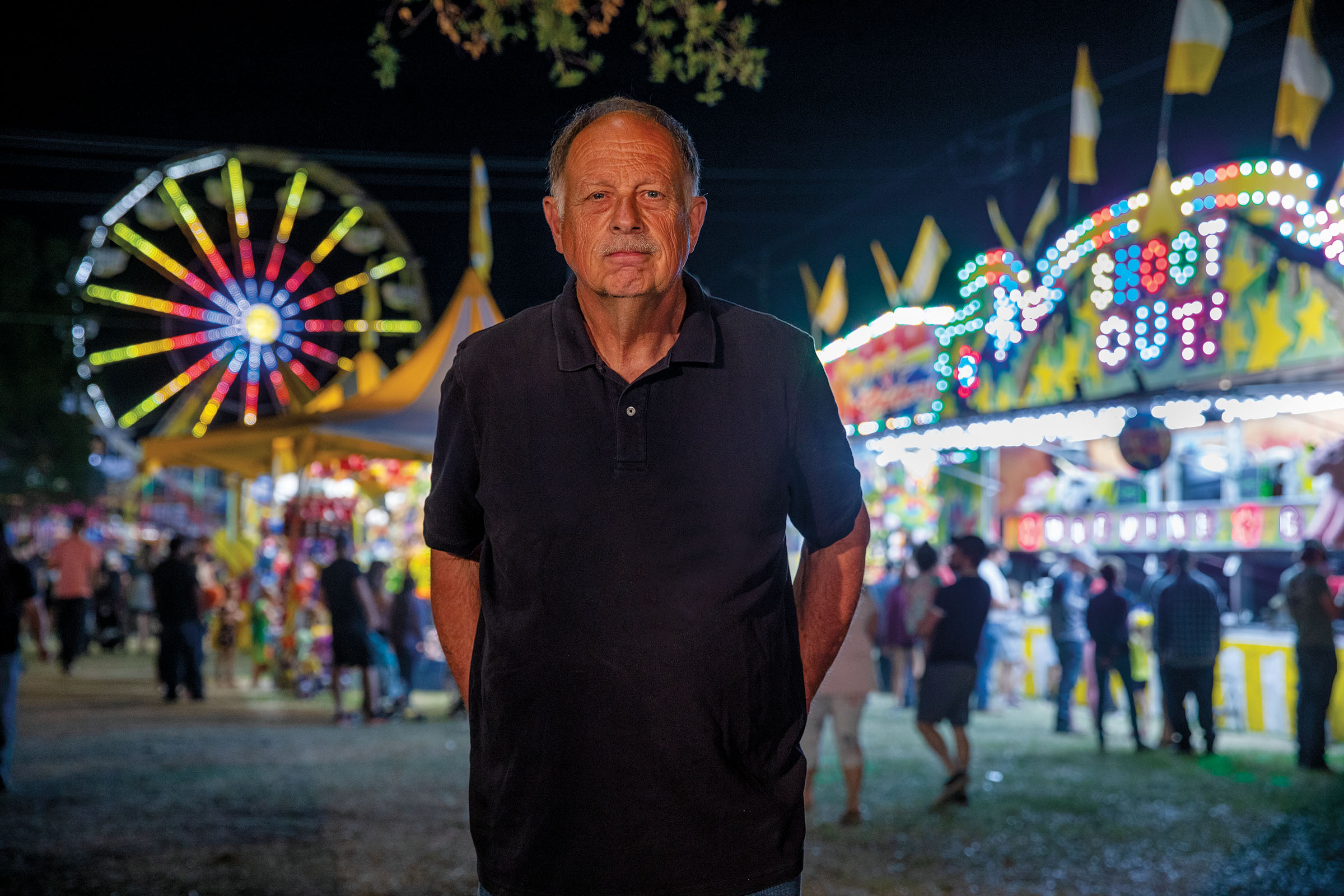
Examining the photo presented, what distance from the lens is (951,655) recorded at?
878 cm

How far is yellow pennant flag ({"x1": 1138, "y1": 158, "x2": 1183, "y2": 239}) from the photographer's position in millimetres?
10836

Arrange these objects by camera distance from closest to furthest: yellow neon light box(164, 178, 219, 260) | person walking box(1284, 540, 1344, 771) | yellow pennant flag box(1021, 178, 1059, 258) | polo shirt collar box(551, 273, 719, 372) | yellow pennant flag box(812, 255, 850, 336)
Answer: polo shirt collar box(551, 273, 719, 372), person walking box(1284, 540, 1344, 771), yellow pennant flag box(1021, 178, 1059, 258), yellow pennant flag box(812, 255, 850, 336), yellow neon light box(164, 178, 219, 260)

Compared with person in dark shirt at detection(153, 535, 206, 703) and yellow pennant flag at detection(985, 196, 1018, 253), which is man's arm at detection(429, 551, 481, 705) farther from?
yellow pennant flag at detection(985, 196, 1018, 253)

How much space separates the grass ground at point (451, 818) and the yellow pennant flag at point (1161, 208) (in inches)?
184

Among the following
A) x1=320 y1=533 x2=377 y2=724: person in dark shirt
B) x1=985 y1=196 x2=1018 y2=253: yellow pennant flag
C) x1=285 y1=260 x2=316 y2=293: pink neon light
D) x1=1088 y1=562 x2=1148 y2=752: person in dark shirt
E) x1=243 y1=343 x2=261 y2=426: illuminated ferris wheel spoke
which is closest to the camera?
x1=1088 y1=562 x2=1148 y2=752: person in dark shirt

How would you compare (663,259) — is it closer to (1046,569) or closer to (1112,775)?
(1112,775)

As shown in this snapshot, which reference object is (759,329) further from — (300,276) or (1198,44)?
(300,276)

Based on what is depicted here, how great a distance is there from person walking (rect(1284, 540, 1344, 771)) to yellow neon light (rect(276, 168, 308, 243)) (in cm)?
1660

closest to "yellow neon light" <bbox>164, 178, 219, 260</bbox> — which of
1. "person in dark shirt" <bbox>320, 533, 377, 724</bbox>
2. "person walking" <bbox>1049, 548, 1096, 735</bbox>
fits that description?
"person in dark shirt" <bbox>320, 533, 377, 724</bbox>

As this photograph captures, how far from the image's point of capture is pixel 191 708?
14078 millimetres

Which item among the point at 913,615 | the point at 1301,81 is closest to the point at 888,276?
the point at 913,615

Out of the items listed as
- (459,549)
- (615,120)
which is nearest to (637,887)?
(459,549)

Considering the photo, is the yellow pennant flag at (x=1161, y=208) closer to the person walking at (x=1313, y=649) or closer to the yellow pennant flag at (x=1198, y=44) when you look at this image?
the yellow pennant flag at (x=1198, y=44)

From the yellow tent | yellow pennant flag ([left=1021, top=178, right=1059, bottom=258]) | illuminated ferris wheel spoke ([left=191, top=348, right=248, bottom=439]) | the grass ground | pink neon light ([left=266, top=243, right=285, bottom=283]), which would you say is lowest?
the grass ground
